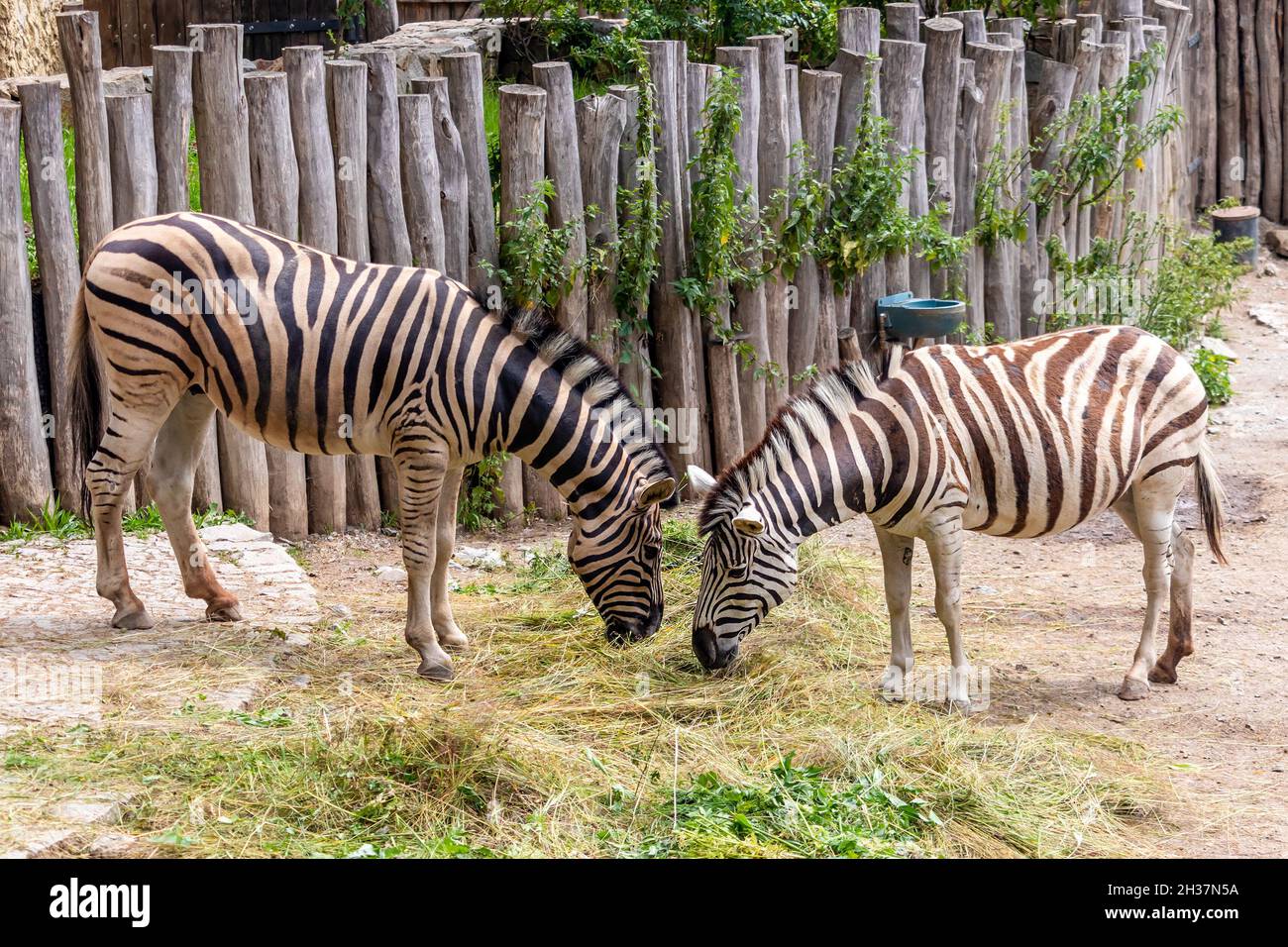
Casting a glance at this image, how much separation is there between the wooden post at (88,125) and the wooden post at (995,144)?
5.92m

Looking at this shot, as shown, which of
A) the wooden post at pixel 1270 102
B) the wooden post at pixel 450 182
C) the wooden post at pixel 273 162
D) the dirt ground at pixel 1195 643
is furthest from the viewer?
the wooden post at pixel 1270 102

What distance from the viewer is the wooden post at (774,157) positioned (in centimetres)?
880

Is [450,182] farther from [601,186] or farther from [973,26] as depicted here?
[973,26]

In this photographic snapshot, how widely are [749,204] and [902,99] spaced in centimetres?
147

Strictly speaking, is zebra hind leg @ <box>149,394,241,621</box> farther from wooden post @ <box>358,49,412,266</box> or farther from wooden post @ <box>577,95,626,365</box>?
wooden post @ <box>577,95,626,365</box>

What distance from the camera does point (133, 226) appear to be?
20.0 ft

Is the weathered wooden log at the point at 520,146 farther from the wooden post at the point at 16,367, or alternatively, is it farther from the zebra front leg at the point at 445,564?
the wooden post at the point at 16,367

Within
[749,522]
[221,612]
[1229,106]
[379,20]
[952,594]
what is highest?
[379,20]

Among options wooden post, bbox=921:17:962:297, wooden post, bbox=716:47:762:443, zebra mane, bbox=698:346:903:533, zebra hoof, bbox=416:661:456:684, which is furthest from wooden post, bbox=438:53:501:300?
wooden post, bbox=921:17:962:297

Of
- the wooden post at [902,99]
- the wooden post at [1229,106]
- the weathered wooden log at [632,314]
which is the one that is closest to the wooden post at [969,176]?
the wooden post at [902,99]

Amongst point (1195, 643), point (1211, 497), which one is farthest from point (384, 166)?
point (1195, 643)

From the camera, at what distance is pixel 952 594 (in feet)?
19.4

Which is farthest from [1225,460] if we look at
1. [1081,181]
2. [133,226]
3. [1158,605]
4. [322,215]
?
[133,226]
